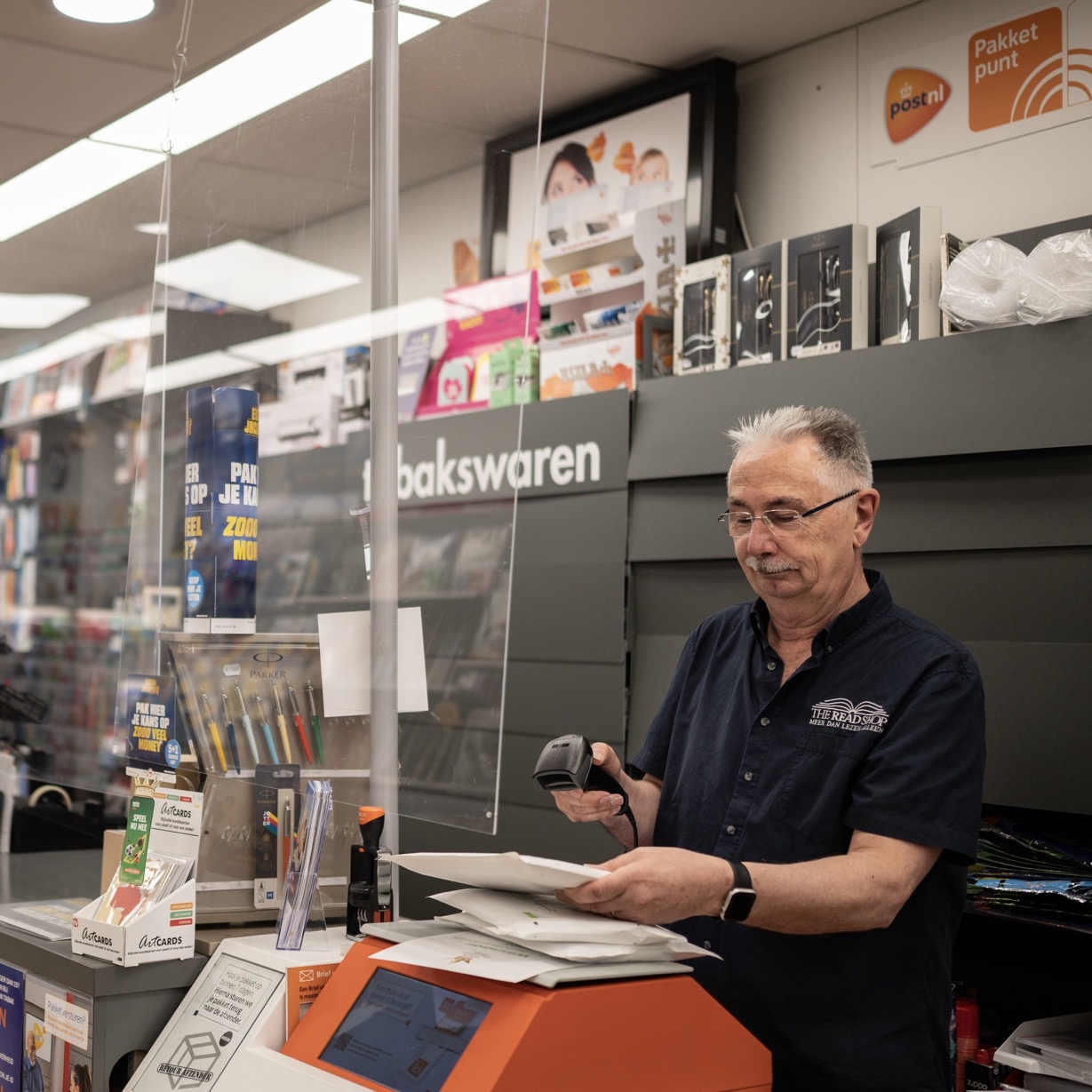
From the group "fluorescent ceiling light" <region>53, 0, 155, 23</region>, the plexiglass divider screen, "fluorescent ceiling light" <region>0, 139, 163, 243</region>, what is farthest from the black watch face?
"fluorescent ceiling light" <region>53, 0, 155, 23</region>

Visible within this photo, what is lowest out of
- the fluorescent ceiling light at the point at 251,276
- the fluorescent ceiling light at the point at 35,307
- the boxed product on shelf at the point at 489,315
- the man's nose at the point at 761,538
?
the man's nose at the point at 761,538

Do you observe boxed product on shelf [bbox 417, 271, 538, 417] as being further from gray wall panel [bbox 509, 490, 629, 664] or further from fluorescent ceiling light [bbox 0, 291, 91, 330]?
fluorescent ceiling light [bbox 0, 291, 91, 330]

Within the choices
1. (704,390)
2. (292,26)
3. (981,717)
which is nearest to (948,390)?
(704,390)

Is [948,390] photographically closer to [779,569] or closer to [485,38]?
[779,569]

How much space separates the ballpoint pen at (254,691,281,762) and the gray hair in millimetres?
818

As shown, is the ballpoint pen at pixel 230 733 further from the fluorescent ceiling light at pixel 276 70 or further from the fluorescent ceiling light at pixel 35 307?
the fluorescent ceiling light at pixel 35 307

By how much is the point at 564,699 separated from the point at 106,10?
214 cm

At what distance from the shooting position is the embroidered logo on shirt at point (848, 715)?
1729mm

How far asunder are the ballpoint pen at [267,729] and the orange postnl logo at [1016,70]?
2362 millimetres

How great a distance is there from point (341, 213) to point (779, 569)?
2.86 ft

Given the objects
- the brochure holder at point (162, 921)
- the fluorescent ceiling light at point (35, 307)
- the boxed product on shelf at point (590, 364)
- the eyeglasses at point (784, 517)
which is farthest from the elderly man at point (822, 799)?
the fluorescent ceiling light at point (35, 307)

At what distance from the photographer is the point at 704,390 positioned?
10.2 ft

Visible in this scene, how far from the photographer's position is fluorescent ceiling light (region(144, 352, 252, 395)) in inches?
85.7

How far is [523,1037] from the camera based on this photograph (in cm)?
125
